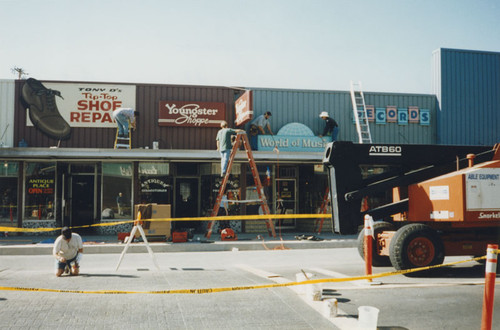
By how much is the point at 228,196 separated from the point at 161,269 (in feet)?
27.8

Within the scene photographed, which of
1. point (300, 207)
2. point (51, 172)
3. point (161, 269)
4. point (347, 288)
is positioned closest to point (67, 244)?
point (161, 269)

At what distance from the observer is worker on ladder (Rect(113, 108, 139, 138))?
17859 millimetres

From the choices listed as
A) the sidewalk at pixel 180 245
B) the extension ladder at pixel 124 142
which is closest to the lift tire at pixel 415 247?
the sidewalk at pixel 180 245

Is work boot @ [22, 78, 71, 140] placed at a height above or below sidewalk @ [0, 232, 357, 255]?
above

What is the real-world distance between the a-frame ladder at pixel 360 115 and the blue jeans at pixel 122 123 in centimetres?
945

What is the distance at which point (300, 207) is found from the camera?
1986 centimetres

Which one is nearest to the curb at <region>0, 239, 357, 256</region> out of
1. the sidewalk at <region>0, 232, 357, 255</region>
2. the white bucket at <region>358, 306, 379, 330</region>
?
the sidewalk at <region>0, 232, 357, 255</region>

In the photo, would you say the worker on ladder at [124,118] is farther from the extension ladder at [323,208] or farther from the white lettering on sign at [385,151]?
the white lettering on sign at [385,151]

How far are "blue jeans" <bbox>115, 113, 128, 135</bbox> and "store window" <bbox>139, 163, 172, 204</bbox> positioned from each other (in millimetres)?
1438

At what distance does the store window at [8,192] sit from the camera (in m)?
17.7

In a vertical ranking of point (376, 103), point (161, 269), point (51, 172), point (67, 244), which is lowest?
point (161, 269)

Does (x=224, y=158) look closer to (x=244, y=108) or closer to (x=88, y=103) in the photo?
(x=244, y=108)

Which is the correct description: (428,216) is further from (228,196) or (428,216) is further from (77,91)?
(77,91)

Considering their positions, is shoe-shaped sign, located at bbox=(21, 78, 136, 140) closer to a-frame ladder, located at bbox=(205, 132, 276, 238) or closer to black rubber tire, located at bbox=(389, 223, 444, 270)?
a-frame ladder, located at bbox=(205, 132, 276, 238)
